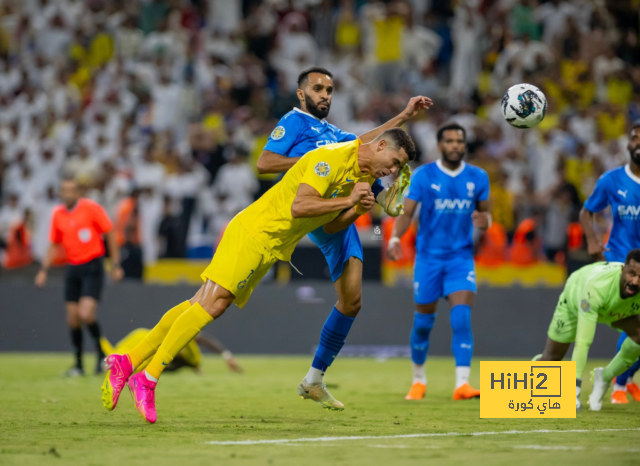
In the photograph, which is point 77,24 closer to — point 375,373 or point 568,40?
point 568,40

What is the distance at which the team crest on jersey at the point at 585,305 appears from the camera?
7.99 metres

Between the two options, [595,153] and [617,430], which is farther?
[595,153]

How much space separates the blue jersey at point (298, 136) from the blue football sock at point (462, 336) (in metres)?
1.92

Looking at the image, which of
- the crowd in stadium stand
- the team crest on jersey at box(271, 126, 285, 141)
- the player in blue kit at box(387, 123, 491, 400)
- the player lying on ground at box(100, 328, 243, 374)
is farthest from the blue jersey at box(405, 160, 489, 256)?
the crowd in stadium stand

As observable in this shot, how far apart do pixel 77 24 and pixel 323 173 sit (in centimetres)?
1722

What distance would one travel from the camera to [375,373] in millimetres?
12508

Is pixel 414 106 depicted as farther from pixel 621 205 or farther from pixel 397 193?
pixel 621 205

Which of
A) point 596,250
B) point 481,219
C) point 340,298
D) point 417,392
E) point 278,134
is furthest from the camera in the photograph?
point 481,219

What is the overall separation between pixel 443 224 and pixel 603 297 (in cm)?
210

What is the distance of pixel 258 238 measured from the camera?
278 inches

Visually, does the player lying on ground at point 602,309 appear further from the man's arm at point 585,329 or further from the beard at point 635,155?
the beard at point 635,155

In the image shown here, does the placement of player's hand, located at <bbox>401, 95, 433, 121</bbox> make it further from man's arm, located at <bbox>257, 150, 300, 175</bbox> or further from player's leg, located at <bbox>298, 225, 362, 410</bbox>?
player's leg, located at <bbox>298, 225, 362, 410</bbox>

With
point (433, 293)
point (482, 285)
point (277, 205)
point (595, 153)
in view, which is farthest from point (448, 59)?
point (277, 205)

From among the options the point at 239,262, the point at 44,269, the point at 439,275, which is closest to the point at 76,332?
the point at 44,269
